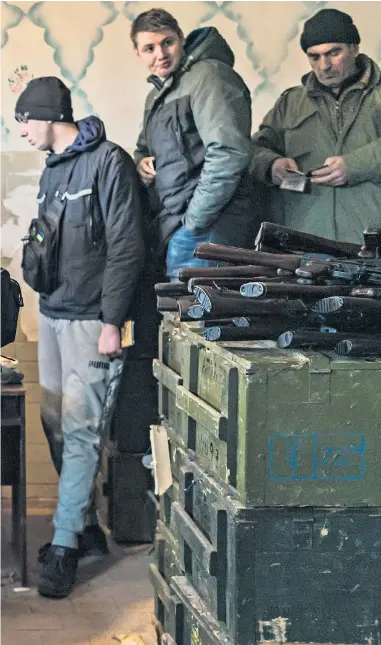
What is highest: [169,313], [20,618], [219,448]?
[169,313]

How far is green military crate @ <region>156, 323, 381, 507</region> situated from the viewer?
2.32 m

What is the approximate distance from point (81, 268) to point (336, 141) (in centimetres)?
108

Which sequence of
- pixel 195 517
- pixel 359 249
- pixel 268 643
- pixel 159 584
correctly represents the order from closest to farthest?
1. pixel 268 643
2. pixel 195 517
3. pixel 359 249
4. pixel 159 584

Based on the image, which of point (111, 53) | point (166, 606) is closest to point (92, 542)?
point (166, 606)

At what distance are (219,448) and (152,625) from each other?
1310 millimetres

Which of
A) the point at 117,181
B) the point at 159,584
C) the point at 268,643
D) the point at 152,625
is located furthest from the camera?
the point at 117,181

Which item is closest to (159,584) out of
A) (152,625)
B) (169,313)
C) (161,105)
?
(152,625)

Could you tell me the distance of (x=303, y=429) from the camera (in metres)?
2.34

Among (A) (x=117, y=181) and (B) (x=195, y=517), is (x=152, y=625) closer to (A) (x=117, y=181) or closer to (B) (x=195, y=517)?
→ (B) (x=195, y=517)

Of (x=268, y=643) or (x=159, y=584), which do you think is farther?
(x=159, y=584)

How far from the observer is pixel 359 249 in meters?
3.05

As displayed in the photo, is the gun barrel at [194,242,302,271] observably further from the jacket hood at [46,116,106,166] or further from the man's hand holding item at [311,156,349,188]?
the jacket hood at [46,116,106,166]

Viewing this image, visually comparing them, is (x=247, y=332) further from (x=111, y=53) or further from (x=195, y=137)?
(x=111, y=53)

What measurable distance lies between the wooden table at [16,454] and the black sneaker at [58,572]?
9 cm
